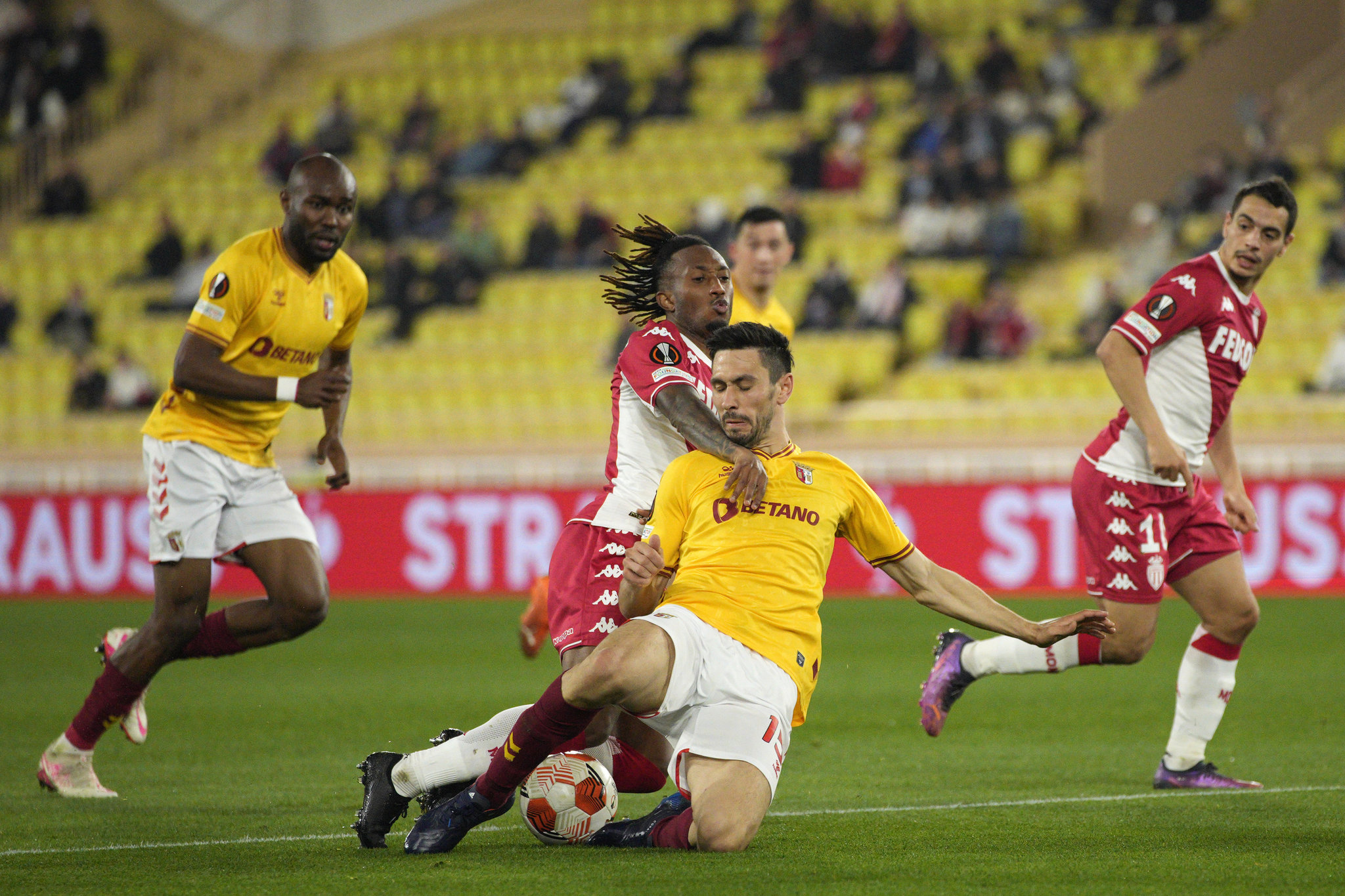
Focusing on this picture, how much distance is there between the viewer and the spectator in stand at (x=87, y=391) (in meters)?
20.2

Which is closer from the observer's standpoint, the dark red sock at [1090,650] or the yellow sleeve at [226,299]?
the yellow sleeve at [226,299]

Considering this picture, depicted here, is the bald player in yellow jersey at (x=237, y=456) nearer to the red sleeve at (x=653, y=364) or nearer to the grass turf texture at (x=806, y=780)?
the grass turf texture at (x=806, y=780)

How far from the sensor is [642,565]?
195 inches

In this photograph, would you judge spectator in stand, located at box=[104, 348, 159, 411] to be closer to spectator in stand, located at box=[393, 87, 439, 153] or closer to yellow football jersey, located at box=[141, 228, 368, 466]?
spectator in stand, located at box=[393, 87, 439, 153]

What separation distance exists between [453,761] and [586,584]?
775 mm

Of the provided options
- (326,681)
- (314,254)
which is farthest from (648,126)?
(314,254)

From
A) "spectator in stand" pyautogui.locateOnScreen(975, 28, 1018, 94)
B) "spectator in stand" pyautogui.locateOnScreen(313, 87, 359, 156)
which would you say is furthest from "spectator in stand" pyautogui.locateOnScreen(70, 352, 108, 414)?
"spectator in stand" pyautogui.locateOnScreen(975, 28, 1018, 94)

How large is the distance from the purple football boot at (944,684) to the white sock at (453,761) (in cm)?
244

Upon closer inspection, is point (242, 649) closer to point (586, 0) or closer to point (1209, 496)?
point (1209, 496)

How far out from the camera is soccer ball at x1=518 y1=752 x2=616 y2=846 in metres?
5.27

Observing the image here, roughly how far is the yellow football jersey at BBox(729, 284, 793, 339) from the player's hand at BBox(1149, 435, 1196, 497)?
73.8 inches

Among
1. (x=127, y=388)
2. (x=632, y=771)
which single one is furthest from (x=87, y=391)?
(x=632, y=771)

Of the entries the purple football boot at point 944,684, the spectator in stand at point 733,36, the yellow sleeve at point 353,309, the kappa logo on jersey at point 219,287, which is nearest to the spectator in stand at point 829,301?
the spectator in stand at point 733,36

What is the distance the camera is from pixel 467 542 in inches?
621
